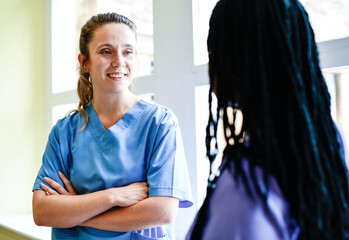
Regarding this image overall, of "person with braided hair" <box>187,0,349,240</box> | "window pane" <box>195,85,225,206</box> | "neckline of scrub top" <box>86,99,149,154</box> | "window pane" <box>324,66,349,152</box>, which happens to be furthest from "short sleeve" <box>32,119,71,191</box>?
"window pane" <box>324,66,349,152</box>

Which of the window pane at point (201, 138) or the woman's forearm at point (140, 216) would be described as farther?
the window pane at point (201, 138)

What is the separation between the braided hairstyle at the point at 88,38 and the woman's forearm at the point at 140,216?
1.23 ft

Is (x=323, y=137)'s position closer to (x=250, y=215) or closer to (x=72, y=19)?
(x=250, y=215)

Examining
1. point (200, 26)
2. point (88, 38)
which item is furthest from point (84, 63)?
point (200, 26)

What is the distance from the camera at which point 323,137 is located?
560mm

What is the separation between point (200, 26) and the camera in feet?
5.28

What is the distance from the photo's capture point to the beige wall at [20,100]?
7.88 ft

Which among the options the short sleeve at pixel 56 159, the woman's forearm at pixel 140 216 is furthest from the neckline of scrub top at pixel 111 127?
the woman's forearm at pixel 140 216

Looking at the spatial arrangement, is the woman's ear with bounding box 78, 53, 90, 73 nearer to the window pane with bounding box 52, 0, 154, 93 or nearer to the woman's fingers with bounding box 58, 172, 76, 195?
the woman's fingers with bounding box 58, 172, 76, 195

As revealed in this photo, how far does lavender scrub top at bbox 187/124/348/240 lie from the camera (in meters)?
0.49

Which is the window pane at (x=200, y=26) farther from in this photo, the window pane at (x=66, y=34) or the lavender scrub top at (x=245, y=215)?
the lavender scrub top at (x=245, y=215)

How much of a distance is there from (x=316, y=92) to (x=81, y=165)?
0.91 meters

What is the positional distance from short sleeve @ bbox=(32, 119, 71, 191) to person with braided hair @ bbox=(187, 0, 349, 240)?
85cm

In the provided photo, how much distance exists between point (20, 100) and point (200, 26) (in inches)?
58.7
